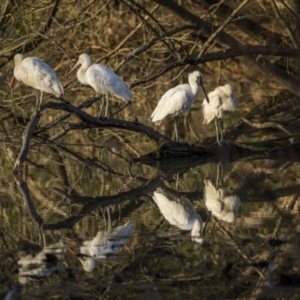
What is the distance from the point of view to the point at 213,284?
262 inches

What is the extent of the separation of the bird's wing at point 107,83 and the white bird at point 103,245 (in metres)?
4.40

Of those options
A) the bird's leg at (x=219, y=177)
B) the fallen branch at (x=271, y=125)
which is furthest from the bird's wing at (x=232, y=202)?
the fallen branch at (x=271, y=125)

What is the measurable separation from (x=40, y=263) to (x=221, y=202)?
3.10m

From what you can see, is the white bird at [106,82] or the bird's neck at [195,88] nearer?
the white bird at [106,82]

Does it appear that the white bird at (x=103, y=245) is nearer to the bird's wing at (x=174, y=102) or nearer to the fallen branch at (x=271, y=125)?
the fallen branch at (x=271, y=125)

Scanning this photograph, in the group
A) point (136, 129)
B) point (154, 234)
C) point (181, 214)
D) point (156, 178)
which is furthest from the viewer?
point (136, 129)

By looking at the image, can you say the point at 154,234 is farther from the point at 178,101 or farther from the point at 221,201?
the point at 178,101

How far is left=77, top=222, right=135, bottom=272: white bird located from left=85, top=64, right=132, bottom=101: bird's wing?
4395 millimetres

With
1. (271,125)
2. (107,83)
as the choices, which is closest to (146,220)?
(107,83)

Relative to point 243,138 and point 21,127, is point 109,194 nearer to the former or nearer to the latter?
point 243,138

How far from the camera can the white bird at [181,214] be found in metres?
8.55

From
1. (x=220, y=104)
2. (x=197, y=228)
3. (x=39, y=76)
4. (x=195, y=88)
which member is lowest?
(x=220, y=104)

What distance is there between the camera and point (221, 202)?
998 cm

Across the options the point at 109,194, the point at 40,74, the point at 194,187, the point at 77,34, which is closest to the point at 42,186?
the point at 109,194
